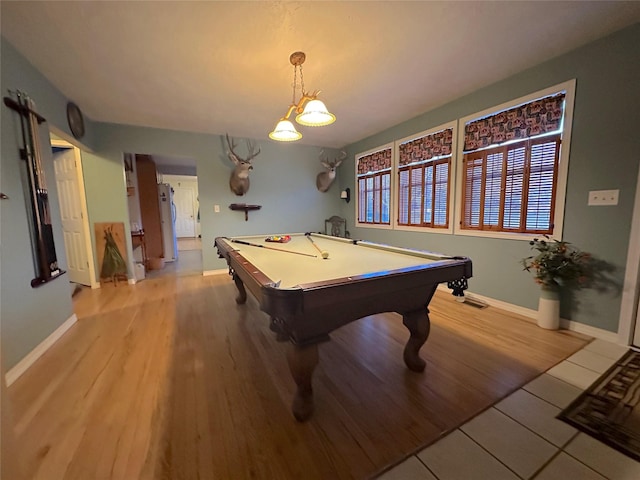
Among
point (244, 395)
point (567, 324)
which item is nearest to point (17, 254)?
point (244, 395)

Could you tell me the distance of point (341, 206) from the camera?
571cm

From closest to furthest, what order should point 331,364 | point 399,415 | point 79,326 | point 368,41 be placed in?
point 399,415 < point 331,364 < point 368,41 < point 79,326

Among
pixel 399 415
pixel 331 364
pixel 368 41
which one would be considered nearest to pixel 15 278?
pixel 331 364

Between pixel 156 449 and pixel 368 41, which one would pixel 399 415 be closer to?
pixel 156 449

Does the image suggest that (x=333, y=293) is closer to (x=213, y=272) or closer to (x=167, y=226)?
(x=213, y=272)

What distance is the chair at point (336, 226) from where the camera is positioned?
5.53m

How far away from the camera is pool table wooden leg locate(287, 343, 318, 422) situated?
1341mm

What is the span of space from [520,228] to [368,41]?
2.38 m

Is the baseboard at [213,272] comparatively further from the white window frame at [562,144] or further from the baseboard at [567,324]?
the white window frame at [562,144]

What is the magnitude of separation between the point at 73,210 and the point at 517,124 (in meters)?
5.94

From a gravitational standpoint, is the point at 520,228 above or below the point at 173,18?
below

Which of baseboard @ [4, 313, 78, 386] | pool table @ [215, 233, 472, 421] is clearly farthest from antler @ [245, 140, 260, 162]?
baseboard @ [4, 313, 78, 386]

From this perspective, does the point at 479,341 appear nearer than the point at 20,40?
No

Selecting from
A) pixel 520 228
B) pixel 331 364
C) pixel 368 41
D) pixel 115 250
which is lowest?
pixel 331 364
